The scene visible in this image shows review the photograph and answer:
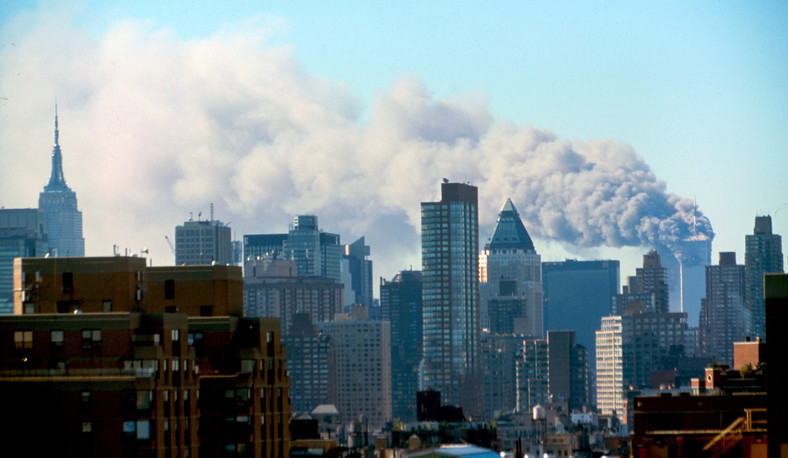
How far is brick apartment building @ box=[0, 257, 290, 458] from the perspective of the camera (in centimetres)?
7900

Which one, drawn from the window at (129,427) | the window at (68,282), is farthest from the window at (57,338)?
the window at (68,282)

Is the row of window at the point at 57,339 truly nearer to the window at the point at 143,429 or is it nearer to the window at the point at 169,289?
the window at the point at 143,429

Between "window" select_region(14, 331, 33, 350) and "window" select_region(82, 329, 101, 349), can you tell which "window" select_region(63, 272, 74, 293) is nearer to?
"window" select_region(14, 331, 33, 350)

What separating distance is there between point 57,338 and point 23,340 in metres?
1.51

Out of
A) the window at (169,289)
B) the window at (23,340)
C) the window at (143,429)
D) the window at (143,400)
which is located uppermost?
the window at (169,289)

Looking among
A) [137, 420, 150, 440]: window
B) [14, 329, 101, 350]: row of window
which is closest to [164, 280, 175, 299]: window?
[14, 329, 101, 350]: row of window

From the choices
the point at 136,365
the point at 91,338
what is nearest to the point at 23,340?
the point at 91,338

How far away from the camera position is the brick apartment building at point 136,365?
3110 inches

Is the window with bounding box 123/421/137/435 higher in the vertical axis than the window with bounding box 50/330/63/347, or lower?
lower

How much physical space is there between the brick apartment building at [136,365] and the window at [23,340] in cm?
4

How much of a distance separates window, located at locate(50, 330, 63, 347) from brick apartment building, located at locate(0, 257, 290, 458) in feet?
0.38

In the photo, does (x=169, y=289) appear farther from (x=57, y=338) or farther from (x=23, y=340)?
(x=23, y=340)

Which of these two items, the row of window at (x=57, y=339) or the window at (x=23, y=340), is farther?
the window at (x=23, y=340)

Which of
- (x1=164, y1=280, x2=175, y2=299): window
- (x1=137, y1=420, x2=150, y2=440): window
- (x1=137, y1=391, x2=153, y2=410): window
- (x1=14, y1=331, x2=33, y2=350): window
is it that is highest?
(x1=164, y1=280, x2=175, y2=299): window
